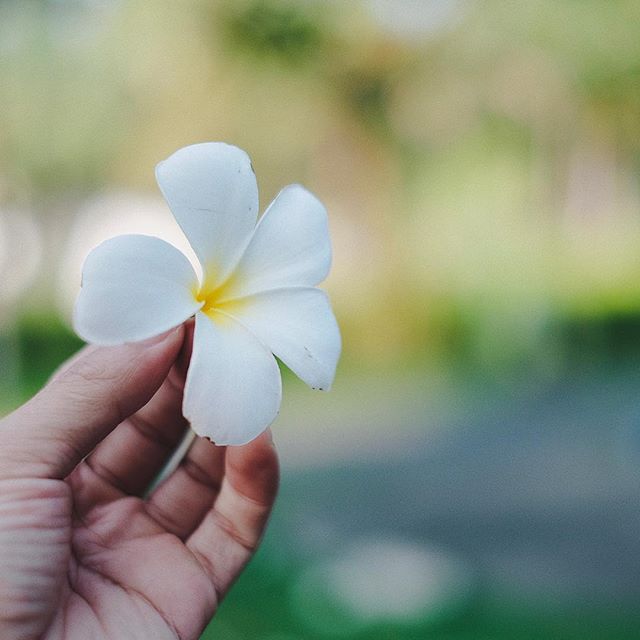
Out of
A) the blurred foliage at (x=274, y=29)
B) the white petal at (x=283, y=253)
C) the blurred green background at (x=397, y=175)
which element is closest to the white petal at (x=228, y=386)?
the white petal at (x=283, y=253)

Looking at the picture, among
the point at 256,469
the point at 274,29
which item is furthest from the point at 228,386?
the point at 274,29

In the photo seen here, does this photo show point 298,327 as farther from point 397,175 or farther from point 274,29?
point 397,175

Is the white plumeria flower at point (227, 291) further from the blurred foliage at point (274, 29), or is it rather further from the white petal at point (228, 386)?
the blurred foliage at point (274, 29)

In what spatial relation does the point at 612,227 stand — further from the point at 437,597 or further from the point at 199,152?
the point at 199,152

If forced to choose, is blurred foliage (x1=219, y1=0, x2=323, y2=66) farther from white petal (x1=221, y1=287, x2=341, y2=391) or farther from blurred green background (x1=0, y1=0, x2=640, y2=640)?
white petal (x1=221, y1=287, x2=341, y2=391)

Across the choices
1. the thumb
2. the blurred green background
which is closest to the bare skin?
the thumb

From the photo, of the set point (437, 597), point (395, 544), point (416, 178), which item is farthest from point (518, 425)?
point (416, 178)
